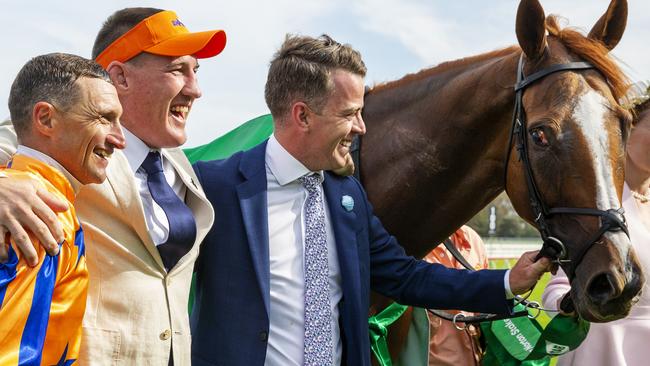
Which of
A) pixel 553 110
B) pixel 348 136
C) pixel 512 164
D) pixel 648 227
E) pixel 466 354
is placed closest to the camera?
pixel 348 136

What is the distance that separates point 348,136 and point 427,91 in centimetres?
105

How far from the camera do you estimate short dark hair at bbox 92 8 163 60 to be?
2.85 meters

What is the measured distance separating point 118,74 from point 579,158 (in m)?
1.92

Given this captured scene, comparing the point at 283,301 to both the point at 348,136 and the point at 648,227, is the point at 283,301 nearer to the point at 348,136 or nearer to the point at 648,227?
the point at 348,136

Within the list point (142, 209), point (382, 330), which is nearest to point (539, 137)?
point (382, 330)

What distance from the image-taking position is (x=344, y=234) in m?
2.98

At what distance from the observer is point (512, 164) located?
3.59 meters

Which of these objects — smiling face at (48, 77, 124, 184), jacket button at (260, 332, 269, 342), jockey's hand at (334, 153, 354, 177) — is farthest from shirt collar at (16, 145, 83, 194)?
jockey's hand at (334, 153, 354, 177)

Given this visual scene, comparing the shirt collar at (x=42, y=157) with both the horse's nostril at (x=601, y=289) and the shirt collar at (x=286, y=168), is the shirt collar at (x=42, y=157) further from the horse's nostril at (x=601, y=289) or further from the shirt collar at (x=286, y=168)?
the horse's nostril at (x=601, y=289)

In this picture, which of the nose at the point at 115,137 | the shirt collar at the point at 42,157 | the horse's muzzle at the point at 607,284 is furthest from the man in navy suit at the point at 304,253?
the shirt collar at the point at 42,157

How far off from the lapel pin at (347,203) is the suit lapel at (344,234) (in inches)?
0.4

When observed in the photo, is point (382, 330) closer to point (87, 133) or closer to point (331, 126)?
point (331, 126)

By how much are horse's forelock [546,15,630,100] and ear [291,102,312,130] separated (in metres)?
1.39

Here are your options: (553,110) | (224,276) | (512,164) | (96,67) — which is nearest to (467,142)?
(512,164)
